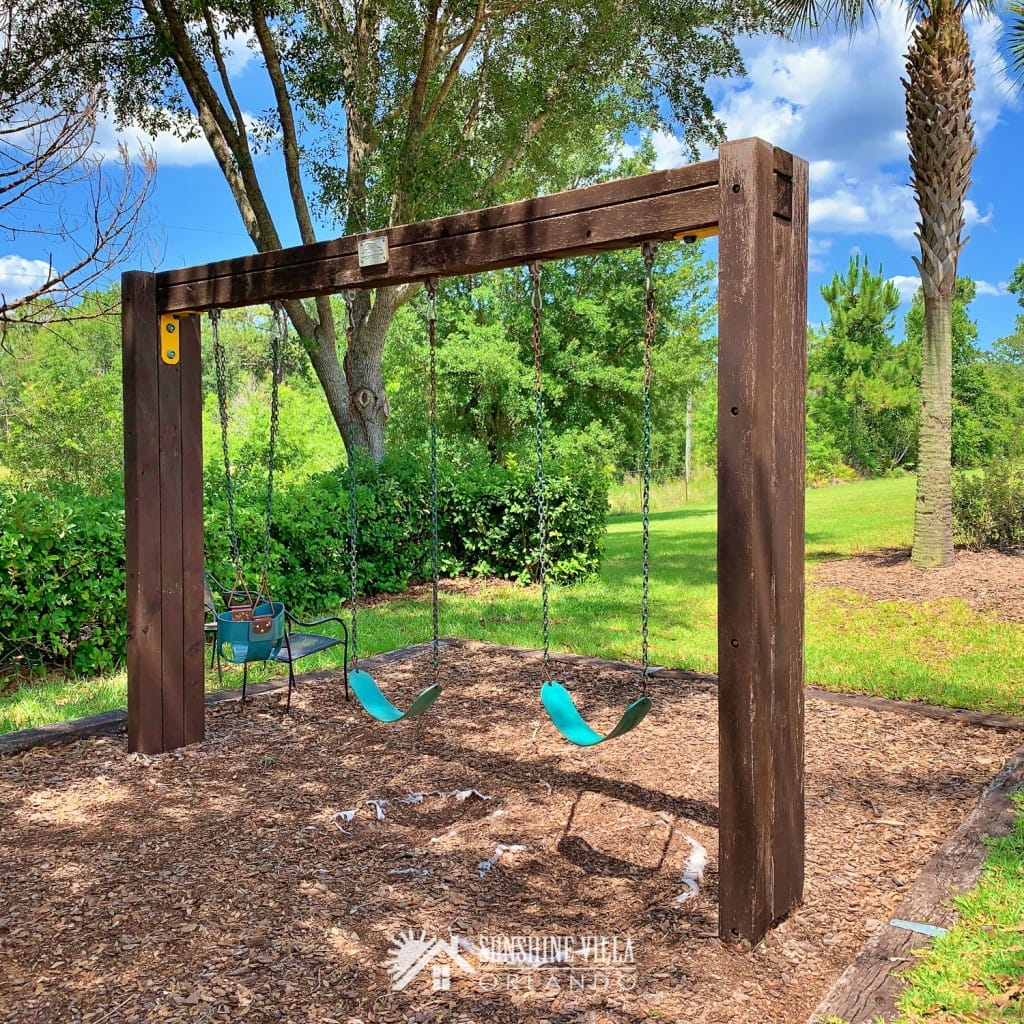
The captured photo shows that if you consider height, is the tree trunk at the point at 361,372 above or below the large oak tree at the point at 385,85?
below

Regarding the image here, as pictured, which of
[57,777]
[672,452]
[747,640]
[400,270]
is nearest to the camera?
[747,640]

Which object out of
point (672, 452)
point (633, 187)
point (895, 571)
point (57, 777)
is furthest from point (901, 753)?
point (672, 452)

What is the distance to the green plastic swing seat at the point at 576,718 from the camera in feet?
9.10

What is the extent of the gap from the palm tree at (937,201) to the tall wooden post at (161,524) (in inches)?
284

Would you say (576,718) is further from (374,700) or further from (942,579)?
(942,579)

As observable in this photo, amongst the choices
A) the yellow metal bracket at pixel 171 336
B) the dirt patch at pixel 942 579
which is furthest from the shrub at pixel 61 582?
the dirt patch at pixel 942 579

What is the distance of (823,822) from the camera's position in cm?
351

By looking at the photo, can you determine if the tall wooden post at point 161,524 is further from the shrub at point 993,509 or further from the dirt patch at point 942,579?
the shrub at point 993,509

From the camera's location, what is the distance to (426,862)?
3180 millimetres

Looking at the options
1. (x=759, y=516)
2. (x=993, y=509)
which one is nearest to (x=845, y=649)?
(x=759, y=516)

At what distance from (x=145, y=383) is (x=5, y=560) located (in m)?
1.85

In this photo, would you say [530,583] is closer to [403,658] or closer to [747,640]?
[403,658]

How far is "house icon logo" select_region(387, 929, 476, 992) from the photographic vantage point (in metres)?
2.45

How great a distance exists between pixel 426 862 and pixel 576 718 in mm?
772
